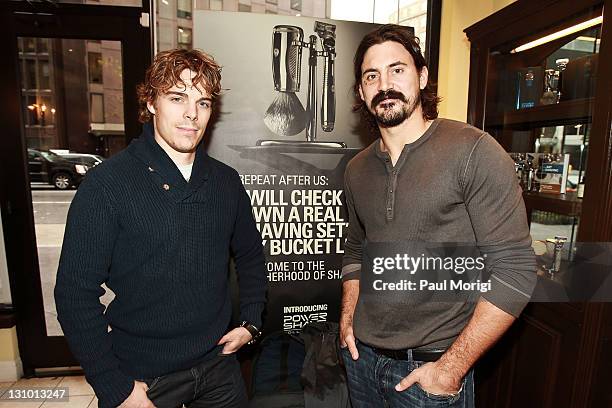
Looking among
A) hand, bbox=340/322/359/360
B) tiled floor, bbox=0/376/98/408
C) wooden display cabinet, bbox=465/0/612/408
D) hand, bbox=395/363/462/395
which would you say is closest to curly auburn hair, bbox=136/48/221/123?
hand, bbox=340/322/359/360

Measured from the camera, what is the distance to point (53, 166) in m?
2.42

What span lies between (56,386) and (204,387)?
5.93ft

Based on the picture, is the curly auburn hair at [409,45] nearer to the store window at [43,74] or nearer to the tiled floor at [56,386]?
the store window at [43,74]

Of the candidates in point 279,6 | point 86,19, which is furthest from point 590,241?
point 86,19

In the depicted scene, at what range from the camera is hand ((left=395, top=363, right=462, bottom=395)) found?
1122mm

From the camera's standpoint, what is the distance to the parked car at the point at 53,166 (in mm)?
2379

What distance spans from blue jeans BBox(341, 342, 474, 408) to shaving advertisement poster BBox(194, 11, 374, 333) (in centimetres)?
62

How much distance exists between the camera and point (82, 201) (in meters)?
1.13

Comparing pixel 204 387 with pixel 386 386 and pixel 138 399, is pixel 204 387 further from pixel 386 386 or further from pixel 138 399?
pixel 386 386

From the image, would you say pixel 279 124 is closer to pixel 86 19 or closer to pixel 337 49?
pixel 337 49

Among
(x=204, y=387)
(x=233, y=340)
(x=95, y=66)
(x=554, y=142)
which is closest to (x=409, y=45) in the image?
(x=554, y=142)

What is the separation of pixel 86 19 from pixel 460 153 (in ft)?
7.52

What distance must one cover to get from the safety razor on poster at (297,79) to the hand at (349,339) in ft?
3.17

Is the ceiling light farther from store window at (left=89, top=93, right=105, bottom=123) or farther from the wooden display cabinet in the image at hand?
store window at (left=89, top=93, right=105, bottom=123)
